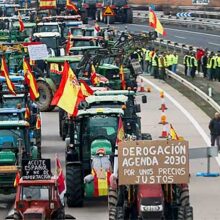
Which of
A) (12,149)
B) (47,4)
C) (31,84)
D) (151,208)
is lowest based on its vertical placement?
(47,4)

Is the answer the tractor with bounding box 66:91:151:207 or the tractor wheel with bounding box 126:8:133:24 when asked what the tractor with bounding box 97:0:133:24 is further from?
the tractor with bounding box 66:91:151:207

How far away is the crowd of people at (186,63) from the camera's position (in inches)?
2093

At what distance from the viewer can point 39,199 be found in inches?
976

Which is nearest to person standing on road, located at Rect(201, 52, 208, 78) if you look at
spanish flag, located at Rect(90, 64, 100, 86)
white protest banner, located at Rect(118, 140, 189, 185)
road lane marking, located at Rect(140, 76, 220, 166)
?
road lane marking, located at Rect(140, 76, 220, 166)

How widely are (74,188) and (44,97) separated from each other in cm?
1801

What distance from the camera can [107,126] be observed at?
29.2 meters

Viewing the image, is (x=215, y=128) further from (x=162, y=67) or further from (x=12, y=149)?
(x=162, y=67)

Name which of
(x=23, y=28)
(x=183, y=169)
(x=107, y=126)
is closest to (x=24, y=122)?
(x=107, y=126)

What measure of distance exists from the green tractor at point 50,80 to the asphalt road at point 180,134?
496 mm

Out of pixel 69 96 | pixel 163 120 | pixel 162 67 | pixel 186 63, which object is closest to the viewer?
pixel 69 96

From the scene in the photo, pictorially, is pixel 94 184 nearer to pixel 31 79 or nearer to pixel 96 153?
pixel 96 153

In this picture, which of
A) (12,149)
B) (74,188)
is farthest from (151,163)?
(12,149)

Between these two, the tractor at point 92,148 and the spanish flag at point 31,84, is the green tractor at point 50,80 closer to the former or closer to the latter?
the spanish flag at point 31,84

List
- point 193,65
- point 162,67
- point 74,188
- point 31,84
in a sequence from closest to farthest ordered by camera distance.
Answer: point 74,188 → point 31,84 → point 193,65 → point 162,67
